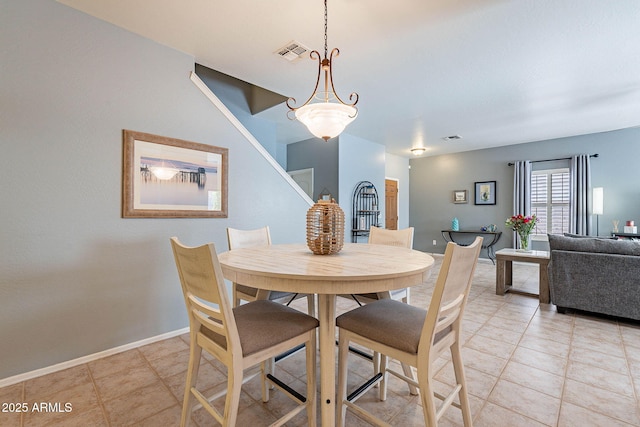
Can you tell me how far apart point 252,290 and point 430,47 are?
2414mm

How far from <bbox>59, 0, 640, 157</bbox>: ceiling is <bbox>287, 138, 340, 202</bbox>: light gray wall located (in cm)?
124

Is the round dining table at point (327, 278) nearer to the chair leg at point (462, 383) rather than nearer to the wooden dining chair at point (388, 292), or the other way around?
the chair leg at point (462, 383)

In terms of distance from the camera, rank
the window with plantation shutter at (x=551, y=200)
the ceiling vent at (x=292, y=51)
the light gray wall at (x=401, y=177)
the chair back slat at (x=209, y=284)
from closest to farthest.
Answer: the chair back slat at (x=209, y=284), the ceiling vent at (x=292, y=51), the window with plantation shutter at (x=551, y=200), the light gray wall at (x=401, y=177)

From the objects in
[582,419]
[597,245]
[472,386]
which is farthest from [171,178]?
[597,245]

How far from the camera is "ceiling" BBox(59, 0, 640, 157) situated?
2.02 meters

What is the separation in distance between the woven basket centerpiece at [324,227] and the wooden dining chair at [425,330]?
39 cm

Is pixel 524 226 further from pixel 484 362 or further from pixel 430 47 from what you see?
pixel 430 47

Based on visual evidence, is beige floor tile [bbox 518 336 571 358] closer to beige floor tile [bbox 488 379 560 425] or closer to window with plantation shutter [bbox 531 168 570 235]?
beige floor tile [bbox 488 379 560 425]

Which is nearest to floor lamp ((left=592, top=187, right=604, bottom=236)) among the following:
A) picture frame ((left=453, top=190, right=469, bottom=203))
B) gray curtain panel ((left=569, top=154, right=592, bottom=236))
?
gray curtain panel ((left=569, top=154, right=592, bottom=236))

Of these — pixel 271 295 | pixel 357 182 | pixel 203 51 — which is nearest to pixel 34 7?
pixel 203 51

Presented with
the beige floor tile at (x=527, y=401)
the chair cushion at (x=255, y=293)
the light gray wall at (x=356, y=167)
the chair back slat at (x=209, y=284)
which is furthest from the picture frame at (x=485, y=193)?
the chair back slat at (x=209, y=284)

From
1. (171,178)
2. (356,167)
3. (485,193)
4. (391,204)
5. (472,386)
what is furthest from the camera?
(391,204)

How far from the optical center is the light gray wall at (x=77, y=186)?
183cm

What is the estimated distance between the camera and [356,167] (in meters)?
5.36
